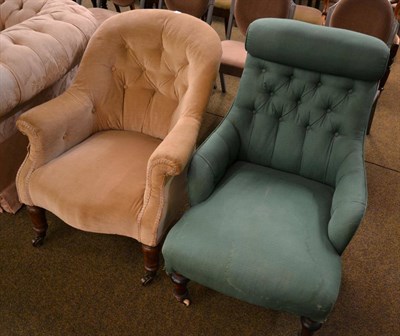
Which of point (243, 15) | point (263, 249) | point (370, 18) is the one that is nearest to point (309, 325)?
point (263, 249)

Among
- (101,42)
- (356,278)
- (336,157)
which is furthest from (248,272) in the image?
(101,42)

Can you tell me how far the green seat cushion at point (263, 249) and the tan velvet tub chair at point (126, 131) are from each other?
0.62 feet

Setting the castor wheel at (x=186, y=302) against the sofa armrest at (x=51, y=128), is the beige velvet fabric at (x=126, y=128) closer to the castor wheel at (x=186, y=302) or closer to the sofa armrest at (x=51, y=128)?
the sofa armrest at (x=51, y=128)

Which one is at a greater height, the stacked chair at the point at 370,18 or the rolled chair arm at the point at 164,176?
the stacked chair at the point at 370,18

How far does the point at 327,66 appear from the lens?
1.39 metres

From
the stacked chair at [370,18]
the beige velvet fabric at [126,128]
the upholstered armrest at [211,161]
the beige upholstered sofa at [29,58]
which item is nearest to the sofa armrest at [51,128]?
the beige velvet fabric at [126,128]

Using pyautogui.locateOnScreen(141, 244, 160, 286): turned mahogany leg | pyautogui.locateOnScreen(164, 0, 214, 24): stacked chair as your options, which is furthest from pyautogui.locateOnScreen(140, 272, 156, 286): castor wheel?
pyautogui.locateOnScreen(164, 0, 214, 24): stacked chair

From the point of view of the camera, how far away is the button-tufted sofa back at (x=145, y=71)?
154cm

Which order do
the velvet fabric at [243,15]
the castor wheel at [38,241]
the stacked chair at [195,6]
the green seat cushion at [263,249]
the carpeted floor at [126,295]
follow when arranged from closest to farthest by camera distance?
the green seat cushion at [263,249]
the carpeted floor at [126,295]
the castor wheel at [38,241]
the velvet fabric at [243,15]
the stacked chair at [195,6]

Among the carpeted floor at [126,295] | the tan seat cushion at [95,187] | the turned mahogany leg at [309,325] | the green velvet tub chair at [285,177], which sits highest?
the green velvet tub chair at [285,177]

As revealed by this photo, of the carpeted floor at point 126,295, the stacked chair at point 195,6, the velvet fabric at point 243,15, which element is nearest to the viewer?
the carpeted floor at point 126,295

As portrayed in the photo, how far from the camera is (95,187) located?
4.60ft

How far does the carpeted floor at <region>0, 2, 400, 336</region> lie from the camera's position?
1.43 m

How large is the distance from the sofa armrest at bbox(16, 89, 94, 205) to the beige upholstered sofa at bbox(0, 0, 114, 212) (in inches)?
4.2
